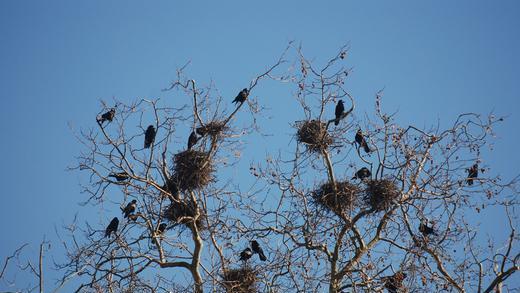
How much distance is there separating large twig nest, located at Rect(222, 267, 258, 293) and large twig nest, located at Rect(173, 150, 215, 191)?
1.52 m

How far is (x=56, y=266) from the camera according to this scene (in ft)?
37.5

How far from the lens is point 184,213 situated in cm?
1260

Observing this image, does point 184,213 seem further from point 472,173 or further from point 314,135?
point 472,173

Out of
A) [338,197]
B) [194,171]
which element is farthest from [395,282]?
[194,171]

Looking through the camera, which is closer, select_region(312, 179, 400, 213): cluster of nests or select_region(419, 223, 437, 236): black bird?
select_region(419, 223, 437, 236): black bird

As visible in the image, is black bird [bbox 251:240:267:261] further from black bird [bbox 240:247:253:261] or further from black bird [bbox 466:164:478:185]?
black bird [bbox 466:164:478:185]

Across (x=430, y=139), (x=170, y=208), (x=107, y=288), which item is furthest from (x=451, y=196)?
(x=107, y=288)

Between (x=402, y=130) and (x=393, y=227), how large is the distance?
1429 millimetres

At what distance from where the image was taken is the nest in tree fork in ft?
42.4

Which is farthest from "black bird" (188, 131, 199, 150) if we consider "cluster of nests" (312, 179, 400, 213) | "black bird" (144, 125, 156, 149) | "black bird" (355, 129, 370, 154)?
"black bird" (355, 129, 370, 154)

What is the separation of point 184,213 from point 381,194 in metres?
2.93

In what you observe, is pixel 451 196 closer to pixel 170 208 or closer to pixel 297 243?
pixel 297 243

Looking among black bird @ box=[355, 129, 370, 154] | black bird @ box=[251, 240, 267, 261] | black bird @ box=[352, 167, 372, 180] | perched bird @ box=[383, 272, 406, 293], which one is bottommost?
perched bird @ box=[383, 272, 406, 293]

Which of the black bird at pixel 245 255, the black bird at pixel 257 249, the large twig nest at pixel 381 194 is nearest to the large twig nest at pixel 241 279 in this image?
the black bird at pixel 245 255
